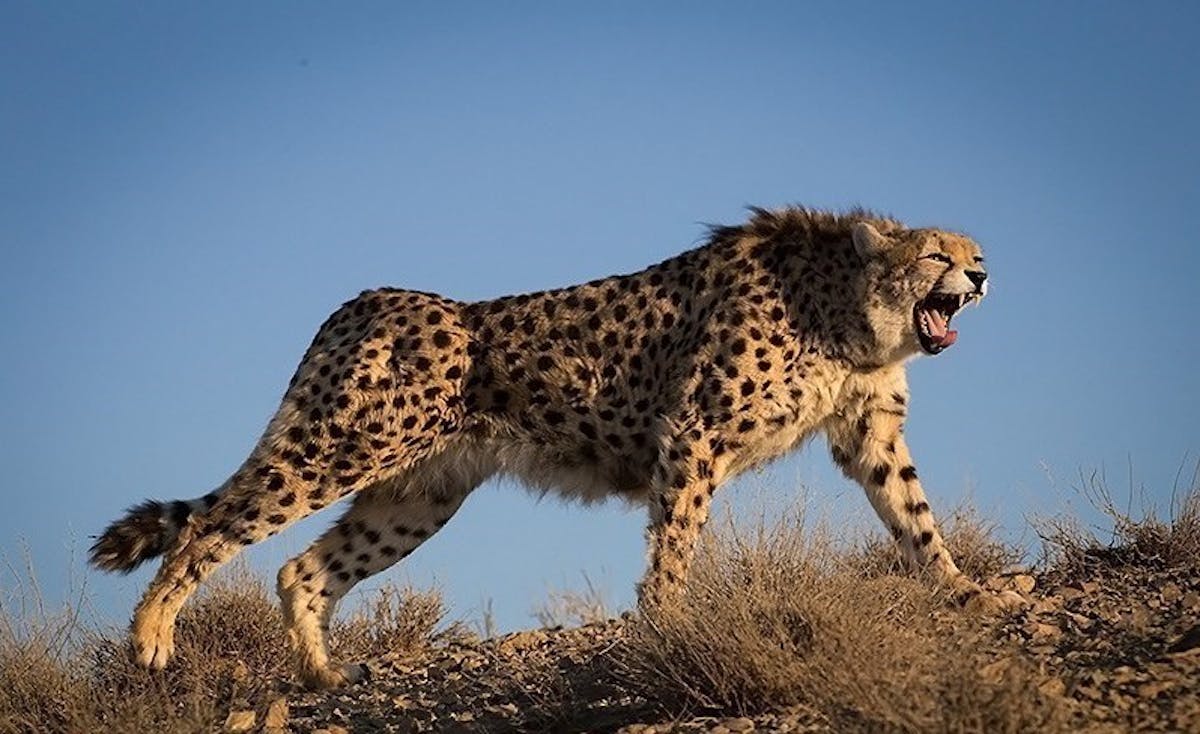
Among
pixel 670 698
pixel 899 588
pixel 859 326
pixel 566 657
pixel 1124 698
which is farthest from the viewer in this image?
pixel 859 326

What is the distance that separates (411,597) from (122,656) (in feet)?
4.83

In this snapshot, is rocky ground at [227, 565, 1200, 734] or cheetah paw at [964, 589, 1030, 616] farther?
cheetah paw at [964, 589, 1030, 616]

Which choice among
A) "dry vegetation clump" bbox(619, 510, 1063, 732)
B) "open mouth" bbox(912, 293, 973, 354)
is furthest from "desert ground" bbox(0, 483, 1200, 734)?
"open mouth" bbox(912, 293, 973, 354)

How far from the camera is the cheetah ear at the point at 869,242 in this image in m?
6.14

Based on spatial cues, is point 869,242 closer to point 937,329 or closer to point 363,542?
point 937,329

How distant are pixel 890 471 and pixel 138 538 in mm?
3040

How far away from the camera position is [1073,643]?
4656 millimetres

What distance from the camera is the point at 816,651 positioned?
14.1ft

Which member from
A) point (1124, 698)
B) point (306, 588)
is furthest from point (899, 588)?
point (306, 588)

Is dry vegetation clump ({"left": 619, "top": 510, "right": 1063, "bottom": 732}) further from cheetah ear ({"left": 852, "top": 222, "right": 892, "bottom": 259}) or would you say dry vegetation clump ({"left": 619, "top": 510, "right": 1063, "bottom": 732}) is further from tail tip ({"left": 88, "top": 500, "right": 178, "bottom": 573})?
tail tip ({"left": 88, "top": 500, "right": 178, "bottom": 573})

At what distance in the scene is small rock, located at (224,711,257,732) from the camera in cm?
511

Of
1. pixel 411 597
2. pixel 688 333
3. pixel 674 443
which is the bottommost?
pixel 411 597

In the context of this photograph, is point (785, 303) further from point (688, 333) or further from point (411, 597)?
point (411, 597)

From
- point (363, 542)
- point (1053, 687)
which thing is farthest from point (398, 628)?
point (1053, 687)
